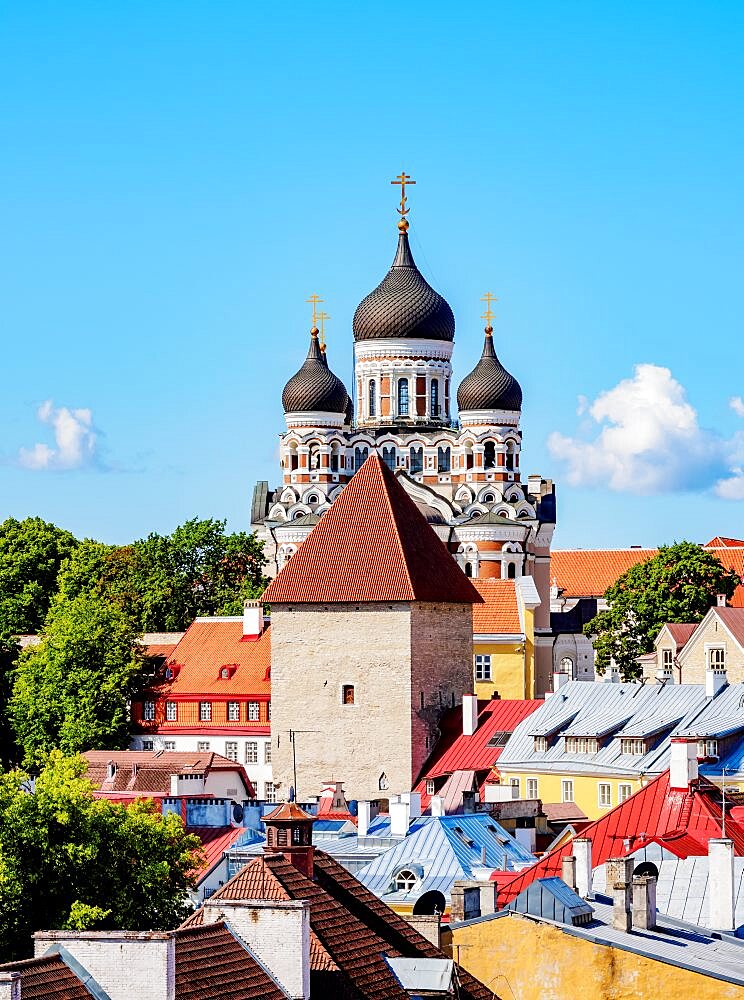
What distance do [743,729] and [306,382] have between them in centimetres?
4649

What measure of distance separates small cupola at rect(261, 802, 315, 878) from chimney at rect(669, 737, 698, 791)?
18130 millimetres

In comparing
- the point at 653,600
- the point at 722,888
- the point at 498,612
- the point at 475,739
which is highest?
the point at 653,600

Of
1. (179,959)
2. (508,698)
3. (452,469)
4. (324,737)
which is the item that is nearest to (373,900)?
(179,959)

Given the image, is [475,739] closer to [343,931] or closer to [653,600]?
[653,600]

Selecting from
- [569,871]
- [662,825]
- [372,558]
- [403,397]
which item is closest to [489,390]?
[403,397]

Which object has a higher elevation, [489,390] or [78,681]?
[489,390]

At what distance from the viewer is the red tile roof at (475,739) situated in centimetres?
5781

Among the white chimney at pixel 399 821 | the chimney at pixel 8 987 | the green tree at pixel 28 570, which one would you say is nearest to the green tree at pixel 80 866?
the white chimney at pixel 399 821

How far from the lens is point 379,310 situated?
311 ft

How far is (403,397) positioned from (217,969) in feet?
251

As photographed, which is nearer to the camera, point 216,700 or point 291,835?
point 291,835

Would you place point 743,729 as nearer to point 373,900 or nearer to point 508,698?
point 508,698

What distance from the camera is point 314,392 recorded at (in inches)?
3757

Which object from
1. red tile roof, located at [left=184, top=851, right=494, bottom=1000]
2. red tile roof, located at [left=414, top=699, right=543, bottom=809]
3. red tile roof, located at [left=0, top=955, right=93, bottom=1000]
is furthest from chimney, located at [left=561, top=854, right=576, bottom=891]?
red tile roof, located at [left=414, top=699, right=543, bottom=809]
